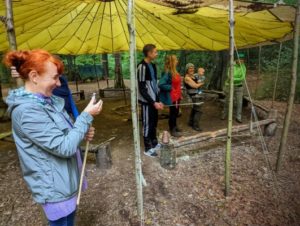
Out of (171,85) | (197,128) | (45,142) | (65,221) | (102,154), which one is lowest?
(197,128)

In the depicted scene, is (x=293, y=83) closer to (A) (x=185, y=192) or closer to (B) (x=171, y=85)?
(B) (x=171, y=85)

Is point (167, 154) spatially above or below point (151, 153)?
above

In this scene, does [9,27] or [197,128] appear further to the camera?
[197,128]

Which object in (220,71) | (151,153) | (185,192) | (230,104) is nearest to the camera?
(230,104)

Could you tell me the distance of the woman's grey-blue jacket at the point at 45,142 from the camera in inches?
59.2

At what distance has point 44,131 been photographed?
151 centimetres

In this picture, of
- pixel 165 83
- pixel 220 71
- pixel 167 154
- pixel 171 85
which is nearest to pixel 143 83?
pixel 165 83

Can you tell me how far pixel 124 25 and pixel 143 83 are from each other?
9.55 ft

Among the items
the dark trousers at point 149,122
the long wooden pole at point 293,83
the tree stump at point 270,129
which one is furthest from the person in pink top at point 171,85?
the tree stump at point 270,129

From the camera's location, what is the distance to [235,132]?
5363mm

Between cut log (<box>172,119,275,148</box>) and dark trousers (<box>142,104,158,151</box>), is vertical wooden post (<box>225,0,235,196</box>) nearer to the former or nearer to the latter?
cut log (<box>172,119,275,148</box>)

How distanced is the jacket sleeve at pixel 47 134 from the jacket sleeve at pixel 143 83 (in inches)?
101

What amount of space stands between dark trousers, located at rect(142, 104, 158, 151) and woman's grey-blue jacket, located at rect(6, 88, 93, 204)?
2584 mm

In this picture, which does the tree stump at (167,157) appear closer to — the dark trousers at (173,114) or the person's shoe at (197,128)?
the dark trousers at (173,114)
